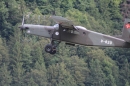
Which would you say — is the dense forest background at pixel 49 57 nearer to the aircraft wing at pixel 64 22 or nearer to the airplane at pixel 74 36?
the airplane at pixel 74 36

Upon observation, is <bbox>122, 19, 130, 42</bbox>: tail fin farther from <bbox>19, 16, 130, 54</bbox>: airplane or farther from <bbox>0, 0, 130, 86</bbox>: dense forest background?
<bbox>0, 0, 130, 86</bbox>: dense forest background

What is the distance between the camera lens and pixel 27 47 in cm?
10394

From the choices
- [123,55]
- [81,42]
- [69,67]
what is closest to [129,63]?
[123,55]

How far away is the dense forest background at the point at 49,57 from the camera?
324 feet

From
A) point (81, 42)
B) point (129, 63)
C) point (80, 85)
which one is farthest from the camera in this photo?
point (129, 63)

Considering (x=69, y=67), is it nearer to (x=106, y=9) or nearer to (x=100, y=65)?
(x=100, y=65)

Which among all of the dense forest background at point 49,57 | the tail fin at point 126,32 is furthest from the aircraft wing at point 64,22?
the dense forest background at point 49,57

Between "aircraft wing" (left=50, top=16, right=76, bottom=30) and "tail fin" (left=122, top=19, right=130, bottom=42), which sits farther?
"tail fin" (left=122, top=19, right=130, bottom=42)

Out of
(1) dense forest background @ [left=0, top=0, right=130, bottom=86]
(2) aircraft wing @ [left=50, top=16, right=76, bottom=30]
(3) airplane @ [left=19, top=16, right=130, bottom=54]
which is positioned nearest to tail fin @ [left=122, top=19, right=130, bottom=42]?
(3) airplane @ [left=19, top=16, right=130, bottom=54]

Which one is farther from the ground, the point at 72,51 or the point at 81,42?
the point at 81,42

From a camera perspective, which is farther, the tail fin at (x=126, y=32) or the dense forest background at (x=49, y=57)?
the dense forest background at (x=49, y=57)

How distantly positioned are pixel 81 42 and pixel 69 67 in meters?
51.9

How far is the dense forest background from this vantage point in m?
98.7

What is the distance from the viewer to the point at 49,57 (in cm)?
10244
